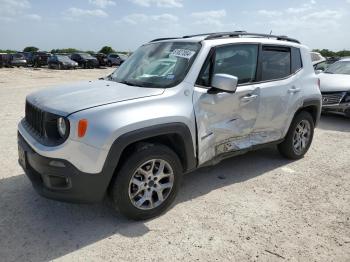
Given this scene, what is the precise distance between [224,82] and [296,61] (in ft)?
6.68

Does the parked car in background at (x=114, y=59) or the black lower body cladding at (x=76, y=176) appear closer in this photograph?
the black lower body cladding at (x=76, y=176)

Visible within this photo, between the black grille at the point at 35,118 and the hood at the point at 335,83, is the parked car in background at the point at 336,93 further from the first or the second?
the black grille at the point at 35,118

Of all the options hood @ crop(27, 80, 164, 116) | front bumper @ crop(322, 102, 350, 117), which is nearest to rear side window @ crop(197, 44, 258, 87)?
hood @ crop(27, 80, 164, 116)

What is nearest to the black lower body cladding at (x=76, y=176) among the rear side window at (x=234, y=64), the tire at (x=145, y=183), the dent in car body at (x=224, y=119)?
the tire at (x=145, y=183)

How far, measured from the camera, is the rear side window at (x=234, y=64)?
157 inches

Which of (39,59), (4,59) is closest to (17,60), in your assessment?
(4,59)

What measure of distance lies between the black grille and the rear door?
2.60 m

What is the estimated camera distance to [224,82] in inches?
147

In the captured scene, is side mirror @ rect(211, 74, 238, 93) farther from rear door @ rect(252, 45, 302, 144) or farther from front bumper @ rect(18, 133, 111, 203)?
front bumper @ rect(18, 133, 111, 203)

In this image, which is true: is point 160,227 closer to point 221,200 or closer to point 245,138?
point 221,200

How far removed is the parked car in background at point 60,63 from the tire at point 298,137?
28.7 m

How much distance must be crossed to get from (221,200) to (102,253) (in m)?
Answer: 1.55

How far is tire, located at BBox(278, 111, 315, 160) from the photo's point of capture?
5266mm

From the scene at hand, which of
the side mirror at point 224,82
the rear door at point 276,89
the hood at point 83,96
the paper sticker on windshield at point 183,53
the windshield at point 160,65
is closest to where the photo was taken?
the hood at point 83,96
